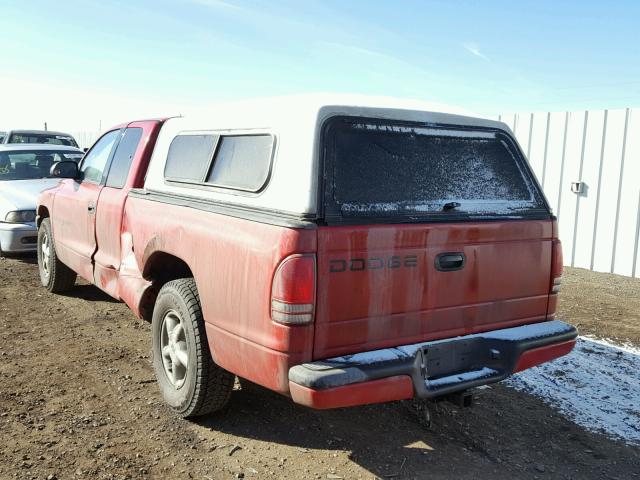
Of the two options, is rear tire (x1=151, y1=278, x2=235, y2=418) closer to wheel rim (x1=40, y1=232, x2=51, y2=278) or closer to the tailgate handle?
the tailgate handle

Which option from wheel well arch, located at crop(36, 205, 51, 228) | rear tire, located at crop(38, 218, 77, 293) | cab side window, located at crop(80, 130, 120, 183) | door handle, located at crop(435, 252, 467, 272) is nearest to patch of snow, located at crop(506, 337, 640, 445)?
door handle, located at crop(435, 252, 467, 272)

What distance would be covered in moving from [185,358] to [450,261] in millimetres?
1717

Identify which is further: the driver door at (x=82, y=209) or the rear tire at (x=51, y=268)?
→ the rear tire at (x=51, y=268)

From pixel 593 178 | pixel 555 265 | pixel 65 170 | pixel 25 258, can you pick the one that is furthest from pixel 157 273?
pixel 593 178

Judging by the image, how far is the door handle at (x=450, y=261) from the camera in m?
2.99

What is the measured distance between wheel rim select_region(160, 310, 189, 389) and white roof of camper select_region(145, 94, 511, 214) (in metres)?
0.81

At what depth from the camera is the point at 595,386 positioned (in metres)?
4.37

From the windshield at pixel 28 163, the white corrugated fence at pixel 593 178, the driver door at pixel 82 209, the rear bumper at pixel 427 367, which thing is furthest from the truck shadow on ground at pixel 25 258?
the white corrugated fence at pixel 593 178

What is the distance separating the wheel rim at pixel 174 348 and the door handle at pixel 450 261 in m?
1.59

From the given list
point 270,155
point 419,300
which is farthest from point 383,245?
point 270,155

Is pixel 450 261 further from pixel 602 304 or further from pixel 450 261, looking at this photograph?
pixel 602 304

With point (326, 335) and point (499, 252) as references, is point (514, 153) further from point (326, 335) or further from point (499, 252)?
point (326, 335)

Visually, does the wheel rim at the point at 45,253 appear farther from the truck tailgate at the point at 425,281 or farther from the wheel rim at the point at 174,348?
the truck tailgate at the point at 425,281

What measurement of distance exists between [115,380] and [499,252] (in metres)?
2.83
